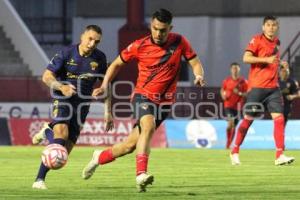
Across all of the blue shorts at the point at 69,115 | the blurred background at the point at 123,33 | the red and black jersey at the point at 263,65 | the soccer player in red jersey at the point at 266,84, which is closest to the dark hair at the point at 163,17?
the blue shorts at the point at 69,115

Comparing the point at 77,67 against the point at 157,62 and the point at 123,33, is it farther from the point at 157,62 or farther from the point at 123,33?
the point at 123,33

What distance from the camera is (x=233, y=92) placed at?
28.5 metres

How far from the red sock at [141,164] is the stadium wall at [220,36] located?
2654 cm

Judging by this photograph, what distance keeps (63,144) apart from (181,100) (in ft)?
60.7

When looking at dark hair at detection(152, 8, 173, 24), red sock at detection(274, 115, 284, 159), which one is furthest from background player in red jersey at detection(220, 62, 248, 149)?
dark hair at detection(152, 8, 173, 24)

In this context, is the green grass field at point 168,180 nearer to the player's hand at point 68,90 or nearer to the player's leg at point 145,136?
the player's leg at point 145,136

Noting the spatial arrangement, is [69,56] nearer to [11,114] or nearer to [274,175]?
[274,175]

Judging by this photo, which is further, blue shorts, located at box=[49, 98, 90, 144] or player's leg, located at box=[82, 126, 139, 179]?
blue shorts, located at box=[49, 98, 90, 144]

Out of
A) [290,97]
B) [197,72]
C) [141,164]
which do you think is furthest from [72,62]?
[290,97]

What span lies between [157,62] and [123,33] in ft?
78.7

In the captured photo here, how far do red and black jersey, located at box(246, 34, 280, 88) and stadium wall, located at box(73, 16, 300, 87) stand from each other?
20866 mm

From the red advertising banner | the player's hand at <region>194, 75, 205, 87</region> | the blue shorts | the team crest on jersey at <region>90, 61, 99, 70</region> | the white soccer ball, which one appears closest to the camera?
the white soccer ball

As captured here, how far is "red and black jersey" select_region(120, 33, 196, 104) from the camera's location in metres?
13.1

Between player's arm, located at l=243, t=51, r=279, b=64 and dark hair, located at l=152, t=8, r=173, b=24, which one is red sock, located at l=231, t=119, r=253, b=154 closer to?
player's arm, located at l=243, t=51, r=279, b=64
